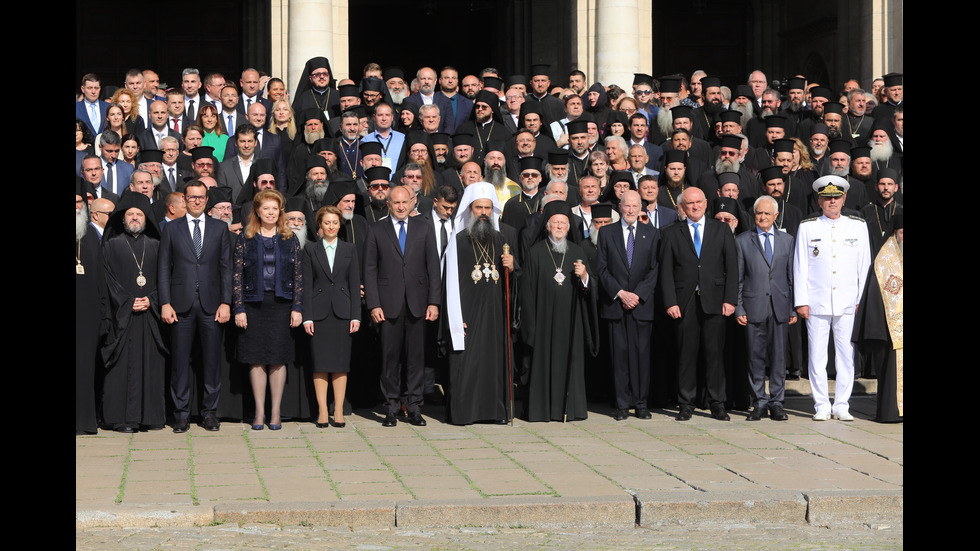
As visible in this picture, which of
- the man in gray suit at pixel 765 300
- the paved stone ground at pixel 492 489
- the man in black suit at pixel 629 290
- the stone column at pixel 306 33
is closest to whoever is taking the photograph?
the paved stone ground at pixel 492 489

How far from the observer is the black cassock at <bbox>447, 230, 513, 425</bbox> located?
34.7 feet

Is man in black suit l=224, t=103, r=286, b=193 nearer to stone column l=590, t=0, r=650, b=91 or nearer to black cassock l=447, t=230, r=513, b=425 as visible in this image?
black cassock l=447, t=230, r=513, b=425

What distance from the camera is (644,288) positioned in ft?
35.8

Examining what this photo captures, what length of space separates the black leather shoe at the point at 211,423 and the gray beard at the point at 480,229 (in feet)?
8.21

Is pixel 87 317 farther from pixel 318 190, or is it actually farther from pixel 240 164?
pixel 240 164

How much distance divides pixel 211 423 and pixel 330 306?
1290mm

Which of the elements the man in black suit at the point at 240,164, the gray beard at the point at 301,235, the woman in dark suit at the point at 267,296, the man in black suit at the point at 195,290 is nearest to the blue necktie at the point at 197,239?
the man in black suit at the point at 195,290

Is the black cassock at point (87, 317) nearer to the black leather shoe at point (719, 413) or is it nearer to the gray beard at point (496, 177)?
the gray beard at point (496, 177)

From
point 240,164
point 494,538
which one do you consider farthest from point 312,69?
point 494,538

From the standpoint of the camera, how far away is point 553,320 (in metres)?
10.9

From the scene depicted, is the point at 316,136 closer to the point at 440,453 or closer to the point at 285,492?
the point at 440,453

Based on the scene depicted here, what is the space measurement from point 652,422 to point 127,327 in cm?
420

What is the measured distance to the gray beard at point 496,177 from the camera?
1255 cm

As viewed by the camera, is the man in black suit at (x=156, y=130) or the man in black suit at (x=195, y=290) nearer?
the man in black suit at (x=195, y=290)
